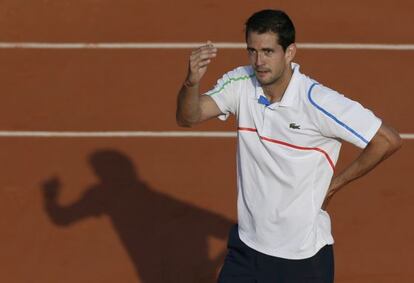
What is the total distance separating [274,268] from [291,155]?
0.59 m

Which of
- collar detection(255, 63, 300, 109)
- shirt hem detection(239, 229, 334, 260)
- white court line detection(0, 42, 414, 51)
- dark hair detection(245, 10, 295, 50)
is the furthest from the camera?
white court line detection(0, 42, 414, 51)

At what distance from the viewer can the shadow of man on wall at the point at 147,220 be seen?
8375 millimetres

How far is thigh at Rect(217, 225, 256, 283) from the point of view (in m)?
5.80

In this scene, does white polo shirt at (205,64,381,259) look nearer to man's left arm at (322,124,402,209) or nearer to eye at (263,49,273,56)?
man's left arm at (322,124,402,209)

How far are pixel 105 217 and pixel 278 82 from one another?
11.3ft

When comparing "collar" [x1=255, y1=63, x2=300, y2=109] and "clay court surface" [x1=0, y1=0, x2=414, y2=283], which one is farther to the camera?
"clay court surface" [x1=0, y1=0, x2=414, y2=283]

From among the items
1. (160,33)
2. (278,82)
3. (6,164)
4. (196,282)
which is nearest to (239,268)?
(278,82)

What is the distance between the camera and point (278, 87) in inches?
224

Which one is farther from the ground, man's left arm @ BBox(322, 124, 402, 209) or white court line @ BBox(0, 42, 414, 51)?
man's left arm @ BBox(322, 124, 402, 209)

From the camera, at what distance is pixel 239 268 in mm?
5844

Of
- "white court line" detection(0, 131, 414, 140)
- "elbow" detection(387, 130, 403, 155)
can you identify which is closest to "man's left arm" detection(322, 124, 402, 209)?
"elbow" detection(387, 130, 403, 155)

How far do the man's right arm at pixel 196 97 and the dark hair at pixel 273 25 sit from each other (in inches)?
10.0

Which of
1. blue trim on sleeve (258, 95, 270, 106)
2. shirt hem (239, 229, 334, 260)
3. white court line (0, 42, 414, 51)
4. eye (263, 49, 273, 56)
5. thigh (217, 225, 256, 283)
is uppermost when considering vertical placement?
eye (263, 49, 273, 56)

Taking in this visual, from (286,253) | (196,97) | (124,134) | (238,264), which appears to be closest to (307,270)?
(286,253)
